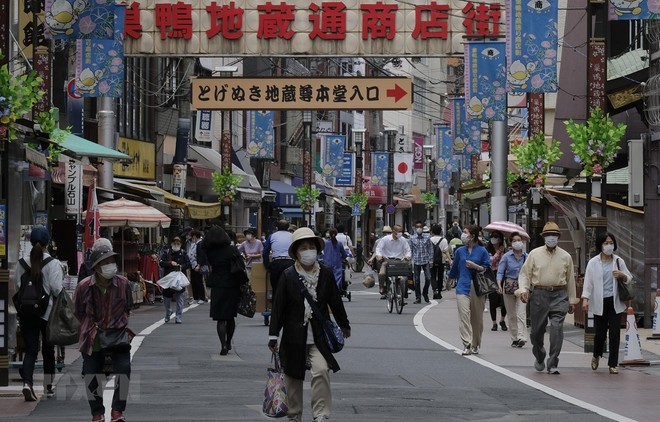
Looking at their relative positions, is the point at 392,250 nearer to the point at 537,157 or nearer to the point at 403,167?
the point at 537,157

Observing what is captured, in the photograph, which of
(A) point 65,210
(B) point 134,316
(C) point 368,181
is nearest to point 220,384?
(A) point 65,210

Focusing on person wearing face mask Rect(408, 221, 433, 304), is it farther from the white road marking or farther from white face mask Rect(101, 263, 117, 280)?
white face mask Rect(101, 263, 117, 280)

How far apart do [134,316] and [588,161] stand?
10.9m

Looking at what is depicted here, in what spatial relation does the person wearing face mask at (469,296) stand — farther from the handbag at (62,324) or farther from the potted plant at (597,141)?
the handbag at (62,324)

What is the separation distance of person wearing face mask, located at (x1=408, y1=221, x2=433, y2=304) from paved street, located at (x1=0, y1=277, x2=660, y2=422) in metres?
12.2

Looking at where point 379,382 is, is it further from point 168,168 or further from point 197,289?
point 168,168

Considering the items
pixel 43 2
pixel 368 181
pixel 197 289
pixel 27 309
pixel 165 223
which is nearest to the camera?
pixel 27 309

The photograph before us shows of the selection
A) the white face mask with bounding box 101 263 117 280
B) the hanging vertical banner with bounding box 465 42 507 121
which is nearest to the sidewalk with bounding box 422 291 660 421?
the white face mask with bounding box 101 263 117 280

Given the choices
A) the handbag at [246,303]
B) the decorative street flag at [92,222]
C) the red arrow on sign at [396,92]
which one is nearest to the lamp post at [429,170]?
the red arrow on sign at [396,92]

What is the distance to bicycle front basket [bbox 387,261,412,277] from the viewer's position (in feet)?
104

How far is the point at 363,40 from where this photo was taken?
37156 millimetres

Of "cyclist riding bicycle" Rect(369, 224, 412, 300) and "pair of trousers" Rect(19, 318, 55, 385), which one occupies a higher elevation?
"cyclist riding bicycle" Rect(369, 224, 412, 300)

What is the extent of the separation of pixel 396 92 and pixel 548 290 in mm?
17665

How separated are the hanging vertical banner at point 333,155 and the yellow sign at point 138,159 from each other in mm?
24353
